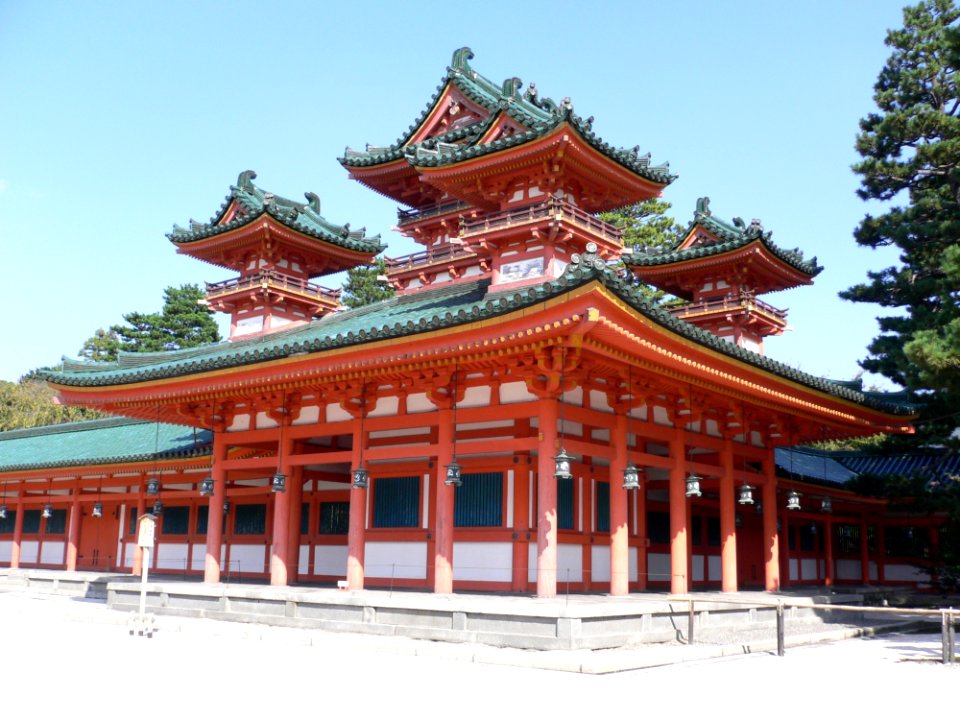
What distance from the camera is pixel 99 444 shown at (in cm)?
3644

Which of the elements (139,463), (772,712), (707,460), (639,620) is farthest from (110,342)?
(772,712)

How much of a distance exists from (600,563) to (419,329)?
7106mm

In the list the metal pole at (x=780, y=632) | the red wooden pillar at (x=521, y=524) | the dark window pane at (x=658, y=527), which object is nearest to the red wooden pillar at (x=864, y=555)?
the dark window pane at (x=658, y=527)

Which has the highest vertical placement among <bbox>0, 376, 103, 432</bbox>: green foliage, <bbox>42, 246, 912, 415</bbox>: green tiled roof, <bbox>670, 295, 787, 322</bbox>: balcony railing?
<bbox>0, 376, 103, 432</bbox>: green foliage

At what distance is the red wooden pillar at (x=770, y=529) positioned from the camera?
23.9 m

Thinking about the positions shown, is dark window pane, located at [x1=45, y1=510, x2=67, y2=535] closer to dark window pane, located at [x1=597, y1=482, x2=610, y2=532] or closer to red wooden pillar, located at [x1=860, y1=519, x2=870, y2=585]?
dark window pane, located at [x1=597, y1=482, x2=610, y2=532]

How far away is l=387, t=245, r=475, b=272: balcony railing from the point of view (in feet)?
89.2

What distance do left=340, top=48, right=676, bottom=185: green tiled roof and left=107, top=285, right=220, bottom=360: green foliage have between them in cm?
4225

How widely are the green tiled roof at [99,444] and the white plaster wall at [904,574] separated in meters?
24.3

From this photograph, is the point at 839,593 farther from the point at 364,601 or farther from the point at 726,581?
the point at 364,601

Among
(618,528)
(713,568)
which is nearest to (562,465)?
Answer: (618,528)

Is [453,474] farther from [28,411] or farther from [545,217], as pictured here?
[28,411]

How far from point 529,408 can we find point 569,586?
423cm

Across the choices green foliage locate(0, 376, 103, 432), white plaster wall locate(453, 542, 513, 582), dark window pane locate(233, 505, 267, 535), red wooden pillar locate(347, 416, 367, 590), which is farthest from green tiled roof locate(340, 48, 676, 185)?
green foliage locate(0, 376, 103, 432)
